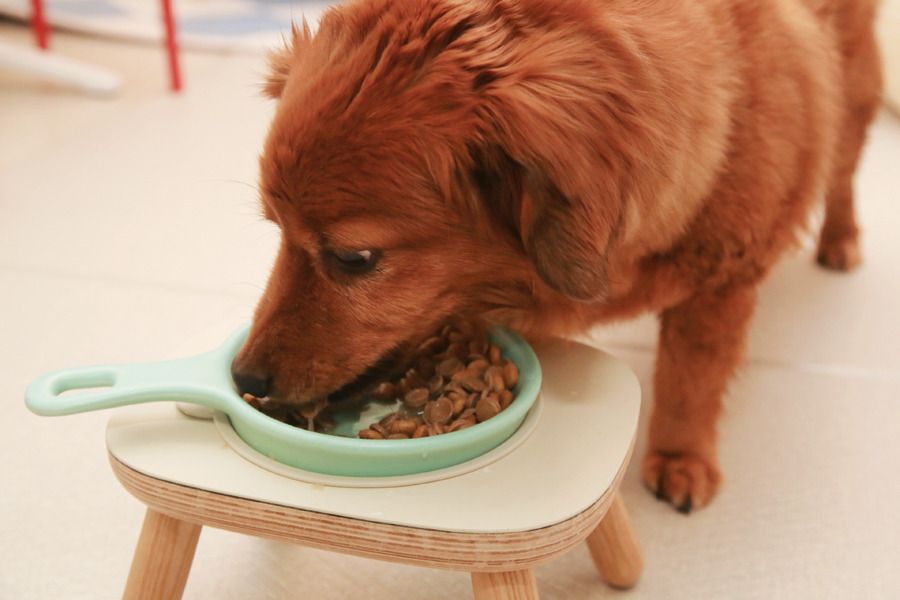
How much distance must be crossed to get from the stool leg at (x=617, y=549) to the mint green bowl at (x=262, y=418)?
0.79ft

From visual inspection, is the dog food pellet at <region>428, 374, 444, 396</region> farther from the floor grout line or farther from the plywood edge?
the floor grout line

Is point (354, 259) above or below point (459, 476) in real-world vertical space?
above

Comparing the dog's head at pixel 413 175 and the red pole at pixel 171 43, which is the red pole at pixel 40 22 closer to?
the red pole at pixel 171 43

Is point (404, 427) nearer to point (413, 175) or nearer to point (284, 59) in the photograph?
point (413, 175)

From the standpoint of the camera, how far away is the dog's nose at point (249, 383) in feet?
3.09

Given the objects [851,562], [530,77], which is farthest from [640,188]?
[851,562]

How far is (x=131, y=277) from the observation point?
195cm

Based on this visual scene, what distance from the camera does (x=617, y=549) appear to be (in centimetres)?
108

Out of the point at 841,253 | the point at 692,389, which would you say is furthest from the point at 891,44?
the point at 692,389

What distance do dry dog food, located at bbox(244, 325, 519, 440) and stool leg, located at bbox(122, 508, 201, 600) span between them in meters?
0.18

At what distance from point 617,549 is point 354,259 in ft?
1.88

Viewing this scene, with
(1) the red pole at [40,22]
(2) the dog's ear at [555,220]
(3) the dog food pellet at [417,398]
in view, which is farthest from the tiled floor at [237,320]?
(1) the red pole at [40,22]

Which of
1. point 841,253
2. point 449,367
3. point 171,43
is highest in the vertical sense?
point 449,367

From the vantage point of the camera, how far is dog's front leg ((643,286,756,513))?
49.6 inches
